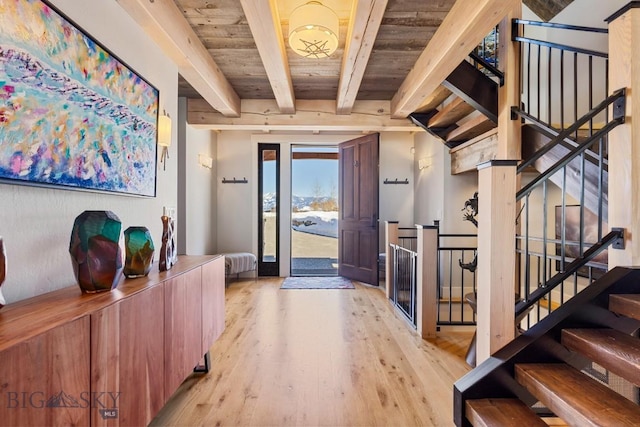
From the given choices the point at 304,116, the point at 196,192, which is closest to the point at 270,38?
the point at 304,116

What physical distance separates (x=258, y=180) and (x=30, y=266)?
4.24 metres

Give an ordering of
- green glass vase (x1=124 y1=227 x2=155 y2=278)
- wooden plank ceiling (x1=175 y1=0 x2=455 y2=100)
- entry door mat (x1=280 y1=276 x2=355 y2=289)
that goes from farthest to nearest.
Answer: entry door mat (x1=280 y1=276 x2=355 y2=289)
wooden plank ceiling (x1=175 y1=0 x2=455 y2=100)
green glass vase (x1=124 y1=227 x2=155 y2=278)

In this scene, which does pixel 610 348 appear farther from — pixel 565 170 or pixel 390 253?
pixel 390 253

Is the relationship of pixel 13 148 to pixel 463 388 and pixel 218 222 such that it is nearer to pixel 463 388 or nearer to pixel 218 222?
pixel 463 388

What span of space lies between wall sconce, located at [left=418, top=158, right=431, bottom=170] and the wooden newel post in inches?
82.1

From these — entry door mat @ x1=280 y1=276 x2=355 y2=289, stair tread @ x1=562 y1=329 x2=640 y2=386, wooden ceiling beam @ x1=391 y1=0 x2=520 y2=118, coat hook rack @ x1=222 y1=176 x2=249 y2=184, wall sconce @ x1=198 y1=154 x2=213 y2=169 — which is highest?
wooden ceiling beam @ x1=391 y1=0 x2=520 y2=118

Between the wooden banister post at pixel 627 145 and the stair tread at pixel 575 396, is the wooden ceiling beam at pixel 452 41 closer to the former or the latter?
the wooden banister post at pixel 627 145

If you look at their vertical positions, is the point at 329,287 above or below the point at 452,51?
below

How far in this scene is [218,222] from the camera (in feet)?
17.8

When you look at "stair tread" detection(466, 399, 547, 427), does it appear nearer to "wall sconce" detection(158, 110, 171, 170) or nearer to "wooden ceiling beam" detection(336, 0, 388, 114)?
"wooden ceiling beam" detection(336, 0, 388, 114)

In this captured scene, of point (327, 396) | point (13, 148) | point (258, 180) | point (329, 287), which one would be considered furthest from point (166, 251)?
point (258, 180)

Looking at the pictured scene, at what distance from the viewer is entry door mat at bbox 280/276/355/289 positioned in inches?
187

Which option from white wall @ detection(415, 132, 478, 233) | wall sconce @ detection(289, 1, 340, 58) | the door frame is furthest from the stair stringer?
the door frame

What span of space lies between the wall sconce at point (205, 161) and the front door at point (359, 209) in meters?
2.27
